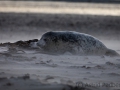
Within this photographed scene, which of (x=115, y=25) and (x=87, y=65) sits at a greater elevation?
(x=115, y=25)

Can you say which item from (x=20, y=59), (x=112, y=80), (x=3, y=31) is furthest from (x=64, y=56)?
(x=3, y=31)

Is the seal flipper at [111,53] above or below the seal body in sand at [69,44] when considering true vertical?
below

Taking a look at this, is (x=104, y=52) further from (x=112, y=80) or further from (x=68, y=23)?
(x=68, y=23)

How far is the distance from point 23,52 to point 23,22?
9126 mm

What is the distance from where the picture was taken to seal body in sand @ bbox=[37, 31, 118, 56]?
858cm

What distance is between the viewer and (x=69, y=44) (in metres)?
8.62

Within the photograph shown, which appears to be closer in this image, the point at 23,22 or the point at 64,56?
the point at 64,56

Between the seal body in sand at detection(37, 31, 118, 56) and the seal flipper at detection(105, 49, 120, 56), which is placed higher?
the seal body in sand at detection(37, 31, 118, 56)

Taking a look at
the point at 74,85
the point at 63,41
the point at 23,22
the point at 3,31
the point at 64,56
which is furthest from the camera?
the point at 23,22

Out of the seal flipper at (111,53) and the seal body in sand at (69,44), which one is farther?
the seal flipper at (111,53)

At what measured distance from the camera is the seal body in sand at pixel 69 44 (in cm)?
858

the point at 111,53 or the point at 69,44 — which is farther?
the point at 111,53

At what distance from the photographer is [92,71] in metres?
6.60

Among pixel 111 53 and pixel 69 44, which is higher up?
pixel 69 44
